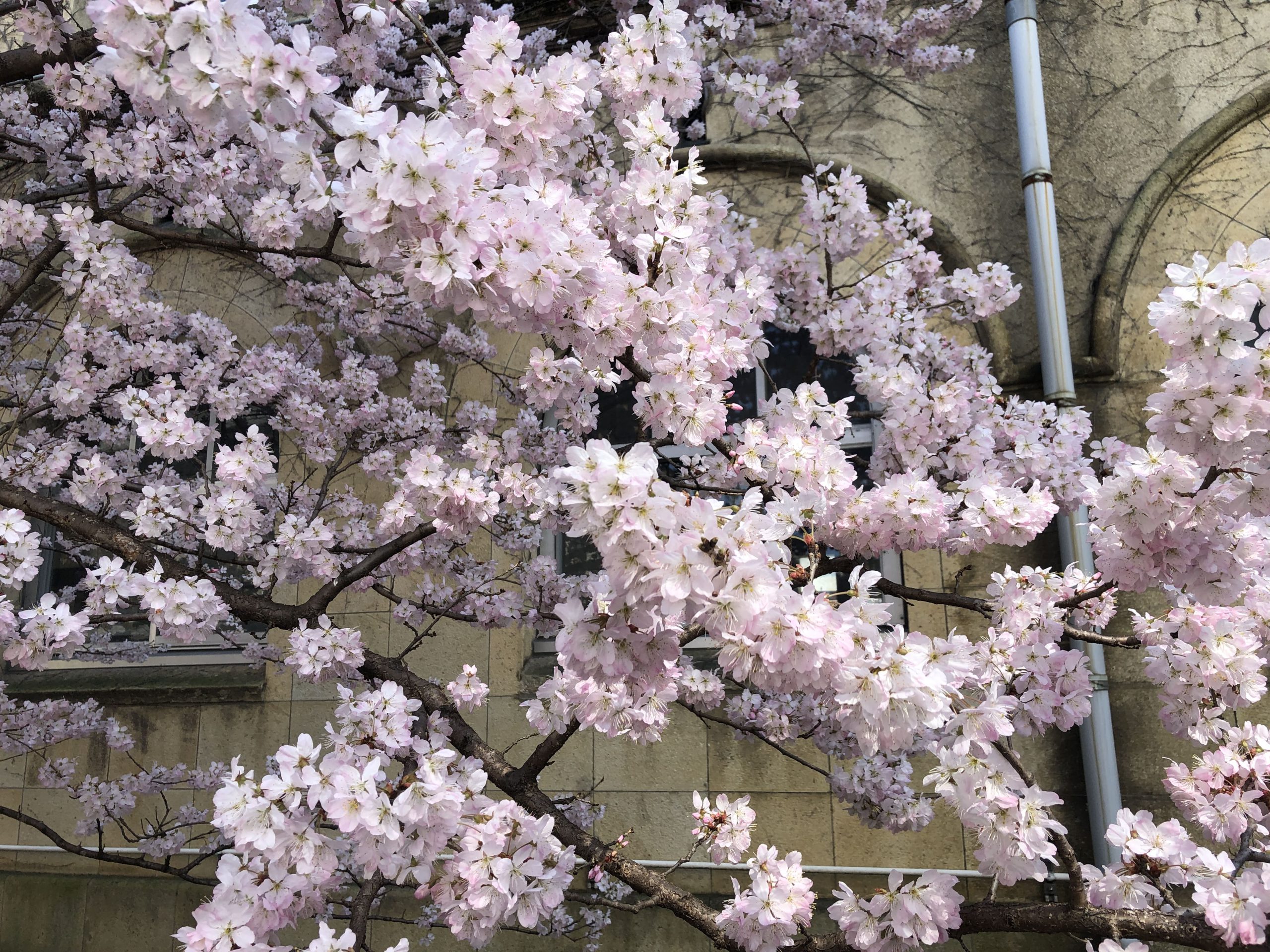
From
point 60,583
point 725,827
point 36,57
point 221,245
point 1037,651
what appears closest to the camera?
point 1037,651

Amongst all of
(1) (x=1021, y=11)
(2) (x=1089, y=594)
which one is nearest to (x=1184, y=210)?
(1) (x=1021, y=11)

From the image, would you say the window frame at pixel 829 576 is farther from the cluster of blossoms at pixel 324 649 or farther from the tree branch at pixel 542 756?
the tree branch at pixel 542 756

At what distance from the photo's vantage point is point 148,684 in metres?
5.90

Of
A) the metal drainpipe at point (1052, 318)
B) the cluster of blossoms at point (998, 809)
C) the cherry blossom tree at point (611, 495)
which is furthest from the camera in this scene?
the metal drainpipe at point (1052, 318)

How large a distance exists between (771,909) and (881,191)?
13.9ft

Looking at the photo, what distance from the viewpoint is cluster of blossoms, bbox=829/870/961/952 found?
2.05 metres

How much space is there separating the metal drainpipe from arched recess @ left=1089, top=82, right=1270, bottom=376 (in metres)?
0.27

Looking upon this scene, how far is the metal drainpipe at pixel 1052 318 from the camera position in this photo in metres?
4.29

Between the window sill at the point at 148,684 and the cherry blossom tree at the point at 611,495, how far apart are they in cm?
99

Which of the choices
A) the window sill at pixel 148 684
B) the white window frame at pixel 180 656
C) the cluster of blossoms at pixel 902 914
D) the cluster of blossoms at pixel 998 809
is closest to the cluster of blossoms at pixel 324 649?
the cluster of blossoms at pixel 902 914

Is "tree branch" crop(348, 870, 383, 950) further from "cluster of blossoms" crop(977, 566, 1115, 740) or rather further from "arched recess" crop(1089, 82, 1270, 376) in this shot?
"arched recess" crop(1089, 82, 1270, 376)

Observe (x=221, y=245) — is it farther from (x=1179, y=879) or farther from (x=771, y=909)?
(x=1179, y=879)

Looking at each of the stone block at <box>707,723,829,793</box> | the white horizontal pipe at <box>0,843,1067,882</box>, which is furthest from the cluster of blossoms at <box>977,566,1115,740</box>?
the stone block at <box>707,723,829,793</box>

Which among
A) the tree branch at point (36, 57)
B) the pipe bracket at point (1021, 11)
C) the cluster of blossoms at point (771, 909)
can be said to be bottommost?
the cluster of blossoms at point (771, 909)
